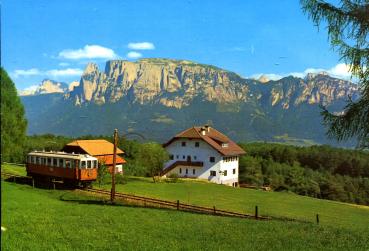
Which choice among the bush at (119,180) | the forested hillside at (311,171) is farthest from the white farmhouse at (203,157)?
the bush at (119,180)

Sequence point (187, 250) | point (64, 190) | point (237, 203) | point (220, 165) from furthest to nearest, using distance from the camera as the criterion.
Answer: point (220, 165) < point (237, 203) < point (64, 190) < point (187, 250)

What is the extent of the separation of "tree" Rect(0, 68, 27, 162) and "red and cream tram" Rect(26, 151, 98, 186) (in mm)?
39886

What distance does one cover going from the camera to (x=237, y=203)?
43.4 m

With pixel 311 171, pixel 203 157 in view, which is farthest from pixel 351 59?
pixel 311 171

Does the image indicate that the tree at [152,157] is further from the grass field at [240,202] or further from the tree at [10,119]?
the tree at [10,119]

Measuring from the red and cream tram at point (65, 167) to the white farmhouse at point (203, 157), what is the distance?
32.3 meters

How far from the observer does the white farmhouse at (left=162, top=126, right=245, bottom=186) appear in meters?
75.0

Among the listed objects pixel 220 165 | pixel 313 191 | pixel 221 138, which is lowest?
pixel 313 191

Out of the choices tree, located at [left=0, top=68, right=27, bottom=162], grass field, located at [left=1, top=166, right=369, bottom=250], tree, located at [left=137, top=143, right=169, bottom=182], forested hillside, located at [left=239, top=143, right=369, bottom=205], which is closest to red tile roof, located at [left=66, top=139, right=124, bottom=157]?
tree, located at [left=137, top=143, right=169, bottom=182]

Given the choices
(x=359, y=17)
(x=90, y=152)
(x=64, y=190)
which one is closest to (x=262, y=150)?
(x=90, y=152)

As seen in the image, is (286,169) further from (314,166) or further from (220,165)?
(220,165)

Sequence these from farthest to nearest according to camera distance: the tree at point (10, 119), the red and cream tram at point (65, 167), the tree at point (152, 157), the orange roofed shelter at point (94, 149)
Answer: the tree at point (152, 157), the orange roofed shelter at point (94, 149), the red and cream tram at point (65, 167), the tree at point (10, 119)

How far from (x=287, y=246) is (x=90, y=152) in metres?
45.8

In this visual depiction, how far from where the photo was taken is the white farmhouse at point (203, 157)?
246ft
